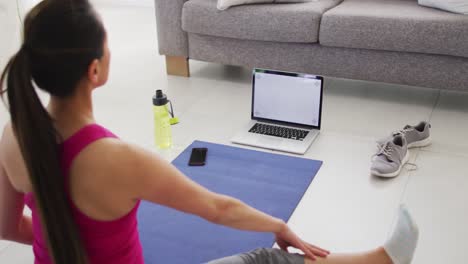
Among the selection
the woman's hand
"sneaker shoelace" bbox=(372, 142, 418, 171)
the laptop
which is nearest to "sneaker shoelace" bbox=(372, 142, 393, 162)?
"sneaker shoelace" bbox=(372, 142, 418, 171)

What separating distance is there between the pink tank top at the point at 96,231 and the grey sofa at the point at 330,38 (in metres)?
1.82

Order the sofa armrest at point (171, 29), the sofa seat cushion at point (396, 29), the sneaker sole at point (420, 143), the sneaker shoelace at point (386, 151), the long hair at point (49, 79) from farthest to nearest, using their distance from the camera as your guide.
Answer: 1. the sofa armrest at point (171, 29)
2. the sofa seat cushion at point (396, 29)
3. the sneaker sole at point (420, 143)
4. the sneaker shoelace at point (386, 151)
5. the long hair at point (49, 79)

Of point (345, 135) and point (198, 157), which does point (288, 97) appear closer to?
point (345, 135)

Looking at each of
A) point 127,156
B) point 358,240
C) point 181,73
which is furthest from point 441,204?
point 181,73

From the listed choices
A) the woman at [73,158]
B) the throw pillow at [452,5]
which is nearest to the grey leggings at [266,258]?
the woman at [73,158]

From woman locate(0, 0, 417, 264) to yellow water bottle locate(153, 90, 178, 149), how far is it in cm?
115

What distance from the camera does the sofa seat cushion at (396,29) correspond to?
251 cm

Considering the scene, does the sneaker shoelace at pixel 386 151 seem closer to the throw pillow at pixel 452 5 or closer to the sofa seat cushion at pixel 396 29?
the sofa seat cushion at pixel 396 29

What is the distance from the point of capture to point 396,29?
8.50ft

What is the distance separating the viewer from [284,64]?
2939 millimetres

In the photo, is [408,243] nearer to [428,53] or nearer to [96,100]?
[428,53]

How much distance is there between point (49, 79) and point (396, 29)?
1983mm

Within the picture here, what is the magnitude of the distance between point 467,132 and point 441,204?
0.65 metres

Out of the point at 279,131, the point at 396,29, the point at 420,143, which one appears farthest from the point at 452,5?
the point at 279,131
